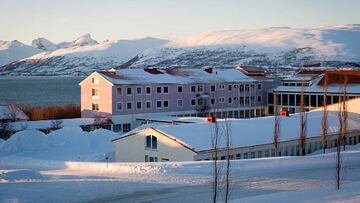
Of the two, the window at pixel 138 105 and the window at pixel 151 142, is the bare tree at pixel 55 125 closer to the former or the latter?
the window at pixel 138 105

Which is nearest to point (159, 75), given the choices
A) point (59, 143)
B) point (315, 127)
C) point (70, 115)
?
point (70, 115)

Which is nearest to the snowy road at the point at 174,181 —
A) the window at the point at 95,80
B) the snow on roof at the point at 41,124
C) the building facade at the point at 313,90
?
the snow on roof at the point at 41,124

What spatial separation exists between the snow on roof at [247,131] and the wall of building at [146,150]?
395 mm

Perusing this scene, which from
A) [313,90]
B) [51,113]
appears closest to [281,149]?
[313,90]

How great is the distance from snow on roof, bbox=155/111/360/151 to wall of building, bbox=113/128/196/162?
39 cm

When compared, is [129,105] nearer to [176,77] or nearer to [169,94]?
[169,94]

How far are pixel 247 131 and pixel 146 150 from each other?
582cm

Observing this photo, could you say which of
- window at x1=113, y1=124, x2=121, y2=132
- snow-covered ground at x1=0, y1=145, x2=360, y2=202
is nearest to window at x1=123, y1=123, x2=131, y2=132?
window at x1=113, y1=124, x2=121, y2=132

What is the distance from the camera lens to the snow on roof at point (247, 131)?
Result: 93.0 feet

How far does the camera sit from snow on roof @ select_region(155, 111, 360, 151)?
28.3 m

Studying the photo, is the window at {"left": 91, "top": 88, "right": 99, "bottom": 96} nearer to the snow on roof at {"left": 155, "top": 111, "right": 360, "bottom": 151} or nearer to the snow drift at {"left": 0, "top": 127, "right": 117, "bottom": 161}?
the snow drift at {"left": 0, "top": 127, "right": 117, "bottom": 161}

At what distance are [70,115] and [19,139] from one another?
880 inches

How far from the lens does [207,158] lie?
27.2 m

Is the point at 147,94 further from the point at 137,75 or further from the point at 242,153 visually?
the point at 242,153
